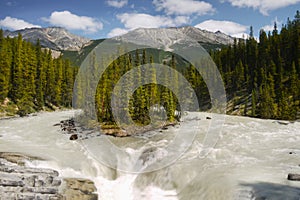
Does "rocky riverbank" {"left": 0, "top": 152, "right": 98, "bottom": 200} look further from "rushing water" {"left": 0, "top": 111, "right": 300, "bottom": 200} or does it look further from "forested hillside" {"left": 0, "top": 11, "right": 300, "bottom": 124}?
"forested hillside" {"left": 0, "top": 11, "right": 300, "bottom": 124}

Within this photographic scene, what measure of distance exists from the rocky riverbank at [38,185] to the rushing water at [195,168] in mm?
1246

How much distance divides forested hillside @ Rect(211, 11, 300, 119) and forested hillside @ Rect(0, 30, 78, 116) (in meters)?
46.1

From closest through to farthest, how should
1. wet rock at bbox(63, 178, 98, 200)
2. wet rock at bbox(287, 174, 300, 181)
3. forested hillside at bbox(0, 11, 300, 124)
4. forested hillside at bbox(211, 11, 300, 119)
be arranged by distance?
wet rock at bbox(63, 178, 98, 200)
wet rock at bbox(287, 174, 300, 181)
forested hillside at bbox(0, 11, 300, 124)
forested hillside at bbox(211, 11, 300, 119)

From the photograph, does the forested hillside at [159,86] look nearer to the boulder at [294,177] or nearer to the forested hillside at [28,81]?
the forested hillside at [28,81]

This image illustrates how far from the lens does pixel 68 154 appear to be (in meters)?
24.4

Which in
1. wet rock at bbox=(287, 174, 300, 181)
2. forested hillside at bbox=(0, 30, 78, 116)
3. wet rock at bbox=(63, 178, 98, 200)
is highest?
forested hillside at bbox=(0, 30, 78, 116)

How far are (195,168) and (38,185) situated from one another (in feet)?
35.0

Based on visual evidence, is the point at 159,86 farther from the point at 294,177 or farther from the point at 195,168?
the point at 294,177

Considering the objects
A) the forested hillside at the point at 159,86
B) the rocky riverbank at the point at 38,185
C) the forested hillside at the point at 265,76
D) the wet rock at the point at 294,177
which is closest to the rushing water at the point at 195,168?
the wet rock at the point at 294,177

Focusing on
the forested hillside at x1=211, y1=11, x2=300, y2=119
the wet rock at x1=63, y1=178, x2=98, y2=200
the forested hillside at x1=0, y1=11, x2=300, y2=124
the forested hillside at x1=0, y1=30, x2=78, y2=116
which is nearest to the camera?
the wet rock at x1=63, y1=178, x2=98, y2=200

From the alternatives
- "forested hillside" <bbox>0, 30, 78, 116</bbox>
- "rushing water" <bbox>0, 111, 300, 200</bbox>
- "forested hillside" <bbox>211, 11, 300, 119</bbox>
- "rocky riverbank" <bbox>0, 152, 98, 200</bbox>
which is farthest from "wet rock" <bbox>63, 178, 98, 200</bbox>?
"forested hillside" <bbox>211, 11, 300, 119</bbox>

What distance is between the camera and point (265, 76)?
77938 mm

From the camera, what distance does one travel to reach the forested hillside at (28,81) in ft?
194

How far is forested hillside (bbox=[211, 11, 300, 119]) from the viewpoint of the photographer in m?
61.7
